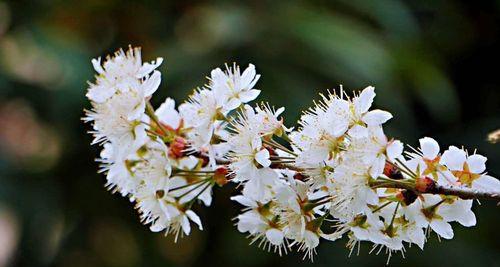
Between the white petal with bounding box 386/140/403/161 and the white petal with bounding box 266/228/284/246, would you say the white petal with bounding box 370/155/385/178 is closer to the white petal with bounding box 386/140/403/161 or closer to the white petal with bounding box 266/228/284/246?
the white petal with bounding box 386/140/403/161

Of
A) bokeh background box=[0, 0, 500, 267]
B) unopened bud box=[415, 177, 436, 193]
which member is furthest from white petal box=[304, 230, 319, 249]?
bokeh background box=[0, 0, 500, 267]

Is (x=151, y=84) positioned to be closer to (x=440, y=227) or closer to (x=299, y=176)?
(x=299, y=176)

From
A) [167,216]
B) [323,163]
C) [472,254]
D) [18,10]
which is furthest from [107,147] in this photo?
[472,254]

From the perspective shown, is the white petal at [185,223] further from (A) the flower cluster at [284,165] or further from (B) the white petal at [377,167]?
(B) the white petal at [377,167]

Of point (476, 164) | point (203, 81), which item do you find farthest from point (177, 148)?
point (203, 81)

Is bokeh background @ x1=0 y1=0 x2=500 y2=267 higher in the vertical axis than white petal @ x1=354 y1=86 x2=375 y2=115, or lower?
higher

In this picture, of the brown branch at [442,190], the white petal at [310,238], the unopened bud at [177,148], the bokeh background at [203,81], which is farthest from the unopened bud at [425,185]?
the bokeh background at [203,81]

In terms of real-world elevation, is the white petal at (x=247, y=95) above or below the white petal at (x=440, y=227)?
above
